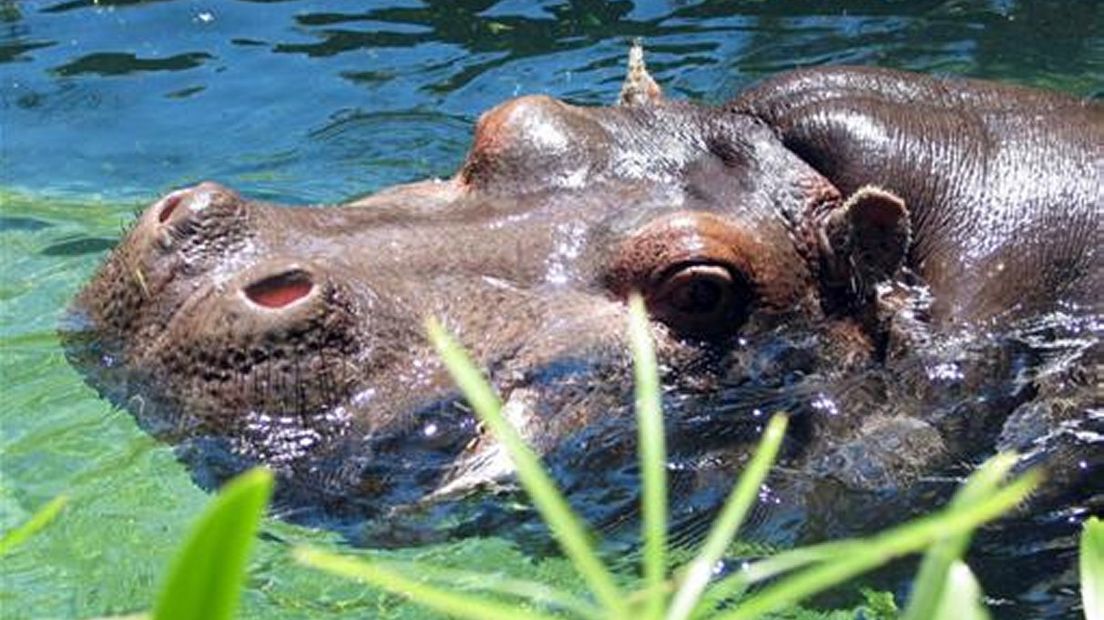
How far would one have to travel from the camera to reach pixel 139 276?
12.3 feet

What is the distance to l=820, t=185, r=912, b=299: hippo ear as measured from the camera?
157 inches

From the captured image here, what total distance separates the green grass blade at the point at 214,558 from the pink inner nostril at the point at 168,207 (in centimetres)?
324

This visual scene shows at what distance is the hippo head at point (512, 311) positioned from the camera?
362 cm

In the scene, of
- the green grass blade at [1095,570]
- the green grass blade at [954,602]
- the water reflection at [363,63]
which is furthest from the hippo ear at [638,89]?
the green grass blade at [954,602]

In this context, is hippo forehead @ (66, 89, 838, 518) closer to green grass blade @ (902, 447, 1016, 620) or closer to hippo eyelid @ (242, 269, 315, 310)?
hippo eyelid @ (242, 269, 315, 310)

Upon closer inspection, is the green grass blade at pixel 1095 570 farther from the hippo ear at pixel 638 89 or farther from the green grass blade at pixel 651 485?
the hippo ear at pixel 638 89

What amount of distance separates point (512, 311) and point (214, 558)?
324 cm

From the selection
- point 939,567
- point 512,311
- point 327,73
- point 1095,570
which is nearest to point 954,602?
point 939,567

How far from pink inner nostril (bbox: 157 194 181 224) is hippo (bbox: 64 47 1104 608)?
0.01m

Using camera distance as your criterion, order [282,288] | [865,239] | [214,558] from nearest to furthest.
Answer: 1. [214,558]
2. [282,288]
3. [865,239]

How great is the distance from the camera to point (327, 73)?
8047 mm

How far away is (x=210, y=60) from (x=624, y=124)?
4.29m

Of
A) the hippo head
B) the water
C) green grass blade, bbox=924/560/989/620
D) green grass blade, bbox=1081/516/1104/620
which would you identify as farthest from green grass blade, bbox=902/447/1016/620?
the water

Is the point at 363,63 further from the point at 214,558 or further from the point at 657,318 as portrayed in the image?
the point at 214,558
